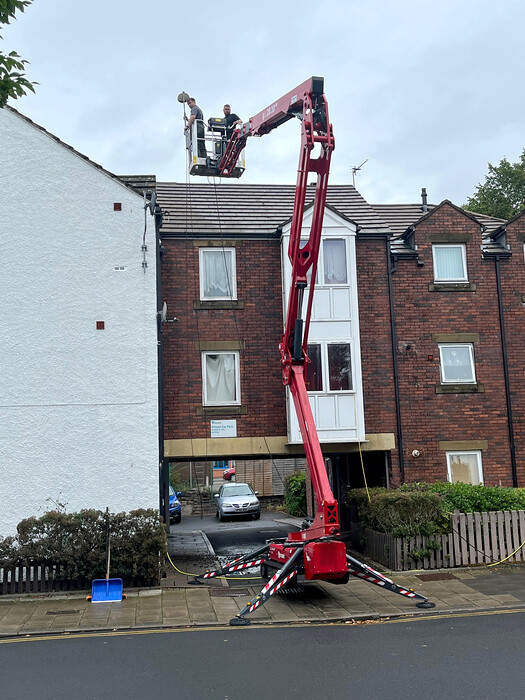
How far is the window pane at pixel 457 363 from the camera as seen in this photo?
19.0 meters

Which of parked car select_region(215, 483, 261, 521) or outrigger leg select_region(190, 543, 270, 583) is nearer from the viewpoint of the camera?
outrigger leg select_region(190, 543, 270, 583)

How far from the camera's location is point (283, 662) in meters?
8.53

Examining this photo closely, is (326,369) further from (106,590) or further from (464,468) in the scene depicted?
(106,590)

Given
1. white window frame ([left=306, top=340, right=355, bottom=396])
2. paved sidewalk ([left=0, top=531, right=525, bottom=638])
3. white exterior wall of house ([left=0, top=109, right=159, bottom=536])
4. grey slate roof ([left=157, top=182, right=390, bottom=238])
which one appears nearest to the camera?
paved sidewalk ([left=0, top=531, right=525, bottom=638])

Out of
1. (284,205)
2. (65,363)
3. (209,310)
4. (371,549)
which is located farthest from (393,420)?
(65,363)

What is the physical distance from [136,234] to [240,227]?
3.46m

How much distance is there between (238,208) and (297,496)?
16.3m

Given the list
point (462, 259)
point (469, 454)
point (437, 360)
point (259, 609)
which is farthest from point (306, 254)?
point (469, 454)

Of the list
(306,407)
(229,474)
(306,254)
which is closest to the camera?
(306,407)

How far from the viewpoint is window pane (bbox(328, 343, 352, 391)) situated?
59.0 ft

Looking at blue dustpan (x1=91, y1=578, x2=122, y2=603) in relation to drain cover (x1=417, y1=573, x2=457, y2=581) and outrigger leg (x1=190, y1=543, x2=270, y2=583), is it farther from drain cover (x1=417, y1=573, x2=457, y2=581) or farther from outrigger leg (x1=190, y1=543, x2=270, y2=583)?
drain cover (x1=417, y1=573, x2=457, y2=581)

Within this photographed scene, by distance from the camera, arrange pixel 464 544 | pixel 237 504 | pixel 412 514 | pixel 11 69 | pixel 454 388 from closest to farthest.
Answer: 1. pixel 11 69
2. pixel 412 514
3. pixel 464 544
4. pixel 454 388
5. pixel 237 504

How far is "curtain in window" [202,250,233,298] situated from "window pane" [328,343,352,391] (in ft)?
9.87

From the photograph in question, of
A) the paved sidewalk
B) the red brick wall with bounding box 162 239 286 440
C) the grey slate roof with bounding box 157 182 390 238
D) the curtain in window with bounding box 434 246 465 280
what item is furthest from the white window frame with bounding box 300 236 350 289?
the paved sidewalk
